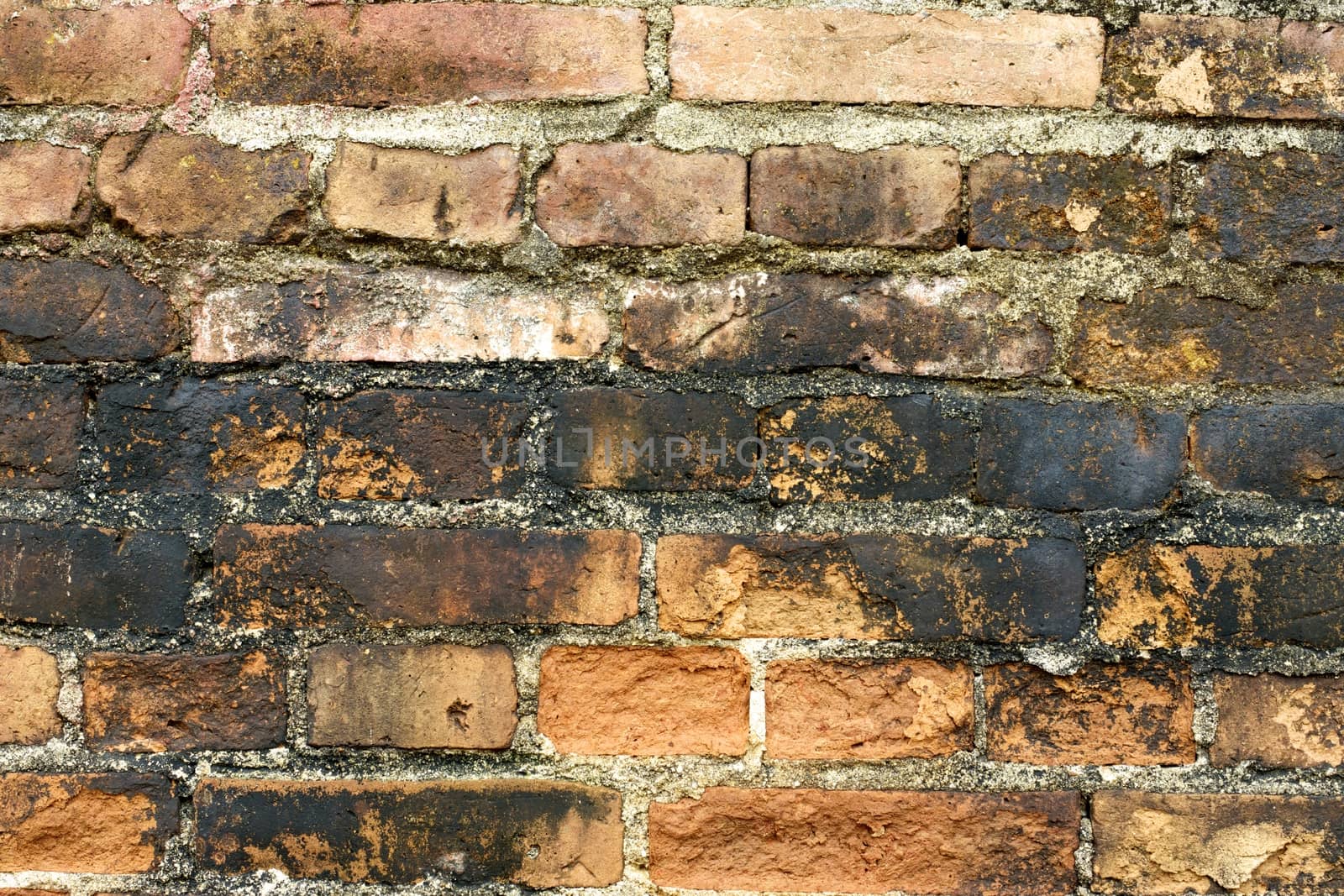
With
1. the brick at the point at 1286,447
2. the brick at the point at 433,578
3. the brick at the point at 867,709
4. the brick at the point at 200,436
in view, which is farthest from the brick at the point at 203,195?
the brick at the point at 1286,447

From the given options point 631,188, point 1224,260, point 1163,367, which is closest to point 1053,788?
point 1163,367

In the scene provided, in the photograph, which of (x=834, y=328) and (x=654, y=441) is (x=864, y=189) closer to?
(x=834, y=328)

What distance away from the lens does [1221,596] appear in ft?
2.49

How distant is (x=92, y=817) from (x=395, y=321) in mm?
502

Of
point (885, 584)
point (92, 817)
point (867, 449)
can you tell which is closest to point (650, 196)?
point (867, 449)

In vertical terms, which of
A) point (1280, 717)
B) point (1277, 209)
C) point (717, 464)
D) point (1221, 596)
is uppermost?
point (1277, 209)

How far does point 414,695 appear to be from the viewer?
772 mm

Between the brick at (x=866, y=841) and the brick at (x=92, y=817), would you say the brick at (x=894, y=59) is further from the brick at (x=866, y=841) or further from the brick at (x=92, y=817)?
the brick at (x=92, y=817)

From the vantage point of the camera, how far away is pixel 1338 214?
2.51 feet

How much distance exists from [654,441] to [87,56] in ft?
1.95

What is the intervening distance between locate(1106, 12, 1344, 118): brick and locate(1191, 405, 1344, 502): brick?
0.84 ft

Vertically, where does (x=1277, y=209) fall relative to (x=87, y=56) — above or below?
below

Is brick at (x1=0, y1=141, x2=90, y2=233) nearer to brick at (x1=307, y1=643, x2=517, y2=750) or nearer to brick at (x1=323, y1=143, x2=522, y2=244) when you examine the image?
brick at (x1=323, y1=143, x2=522, y2=244)

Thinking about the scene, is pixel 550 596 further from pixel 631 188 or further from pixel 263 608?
pixel 631 188
